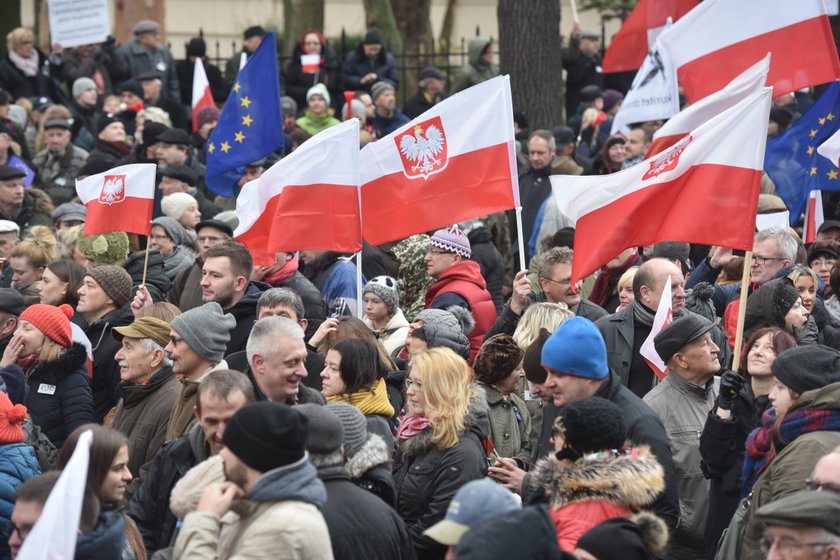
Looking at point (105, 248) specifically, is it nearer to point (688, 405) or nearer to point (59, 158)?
point (59, 158)

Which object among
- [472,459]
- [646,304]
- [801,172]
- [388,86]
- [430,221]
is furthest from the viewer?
[388,86]

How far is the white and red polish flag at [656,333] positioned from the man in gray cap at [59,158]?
A: 847cm

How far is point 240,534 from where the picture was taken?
460 centimetres

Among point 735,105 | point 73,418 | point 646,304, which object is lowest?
point 73,418

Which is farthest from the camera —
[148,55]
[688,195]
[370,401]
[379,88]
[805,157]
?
[148,55]

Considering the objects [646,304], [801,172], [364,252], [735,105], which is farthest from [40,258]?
[801,172]

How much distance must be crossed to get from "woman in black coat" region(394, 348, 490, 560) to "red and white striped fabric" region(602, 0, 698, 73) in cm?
808

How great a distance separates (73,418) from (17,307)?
4.44 ft

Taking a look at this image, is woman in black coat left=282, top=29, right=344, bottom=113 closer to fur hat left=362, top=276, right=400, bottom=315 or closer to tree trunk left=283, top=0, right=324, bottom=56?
tree trunk left=283, top=0, right=324, bottom=56

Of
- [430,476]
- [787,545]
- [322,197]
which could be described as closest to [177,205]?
[322,197]

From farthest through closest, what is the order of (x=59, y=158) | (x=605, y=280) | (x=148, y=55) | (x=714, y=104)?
(x=148, y=55) < (x=59, y=158) < (x=605, y=280) < (x=714, y=104)

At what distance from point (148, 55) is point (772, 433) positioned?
14.1 meters

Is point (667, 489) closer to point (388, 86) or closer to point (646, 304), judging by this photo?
point (646, 304)

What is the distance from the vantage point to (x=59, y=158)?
48.5 feet
